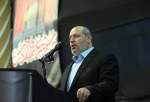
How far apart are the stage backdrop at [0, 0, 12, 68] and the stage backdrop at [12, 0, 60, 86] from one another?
23 centimetres

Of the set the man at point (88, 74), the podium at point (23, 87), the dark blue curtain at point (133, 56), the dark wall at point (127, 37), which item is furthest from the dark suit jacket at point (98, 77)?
the dark blue curtain at point (133, 56)

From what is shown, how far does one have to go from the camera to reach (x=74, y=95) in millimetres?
2428

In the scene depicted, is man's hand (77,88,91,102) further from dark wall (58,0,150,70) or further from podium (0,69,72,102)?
dark wall (58,0,150,70)

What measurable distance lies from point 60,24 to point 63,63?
1.59 feet

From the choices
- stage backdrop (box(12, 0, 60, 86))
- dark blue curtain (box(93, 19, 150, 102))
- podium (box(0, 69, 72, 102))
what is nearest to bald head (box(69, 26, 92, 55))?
podium (box(0, 69, 72, 102))

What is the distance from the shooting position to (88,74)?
2609 mm

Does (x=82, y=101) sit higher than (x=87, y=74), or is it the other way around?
(x=87, y=74)

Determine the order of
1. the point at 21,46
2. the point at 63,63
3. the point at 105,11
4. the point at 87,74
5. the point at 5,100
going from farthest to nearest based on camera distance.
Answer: the point at 21,46 < the point at 63,63 < the point at 105,11 < the point at 87,74 < the point at 5,100

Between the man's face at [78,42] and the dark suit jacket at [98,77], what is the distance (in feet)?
0.30

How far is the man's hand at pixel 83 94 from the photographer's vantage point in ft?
7.83

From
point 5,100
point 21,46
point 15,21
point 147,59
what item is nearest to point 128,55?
point 147,59

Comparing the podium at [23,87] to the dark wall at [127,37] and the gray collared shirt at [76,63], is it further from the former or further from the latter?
the dark wall at [127,37]

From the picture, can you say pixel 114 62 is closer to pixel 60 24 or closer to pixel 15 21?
pixel 60 24

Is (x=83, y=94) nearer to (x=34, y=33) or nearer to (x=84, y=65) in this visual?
(x=84, y=65)
